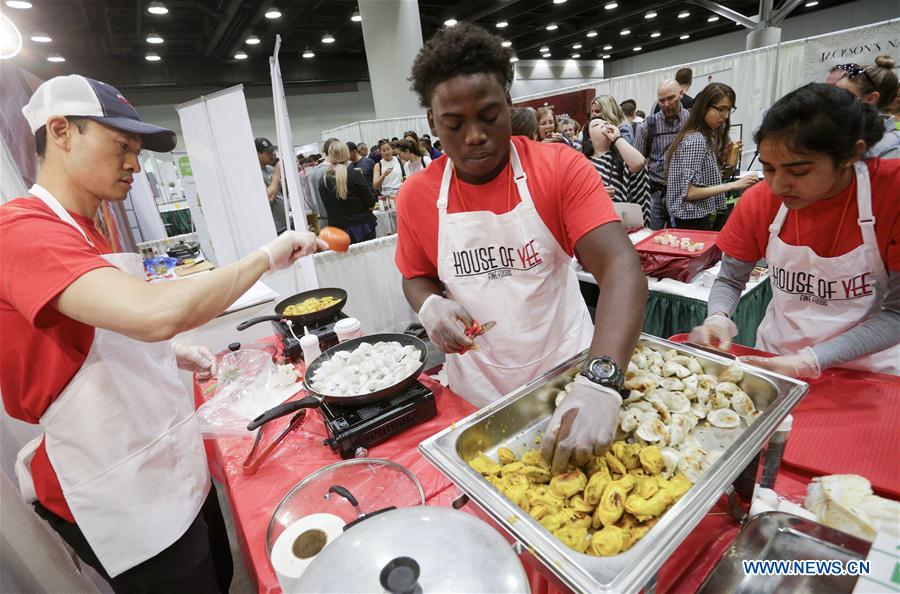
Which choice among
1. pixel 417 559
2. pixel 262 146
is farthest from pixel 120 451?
pixel 262 146

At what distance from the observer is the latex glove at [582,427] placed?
1012 millimetres

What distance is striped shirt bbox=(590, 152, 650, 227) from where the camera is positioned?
3.94 meters

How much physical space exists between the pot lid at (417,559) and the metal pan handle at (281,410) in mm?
881

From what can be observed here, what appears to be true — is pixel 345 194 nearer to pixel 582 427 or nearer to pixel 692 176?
pixel 692 176

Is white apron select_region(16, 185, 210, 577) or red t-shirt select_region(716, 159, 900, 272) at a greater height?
red t-shirt select_region(716, 159, 900, 272)

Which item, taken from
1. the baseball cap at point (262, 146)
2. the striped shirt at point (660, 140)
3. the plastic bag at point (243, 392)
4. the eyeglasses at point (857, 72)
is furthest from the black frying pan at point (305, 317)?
the eyeglasses at point (857, 72)

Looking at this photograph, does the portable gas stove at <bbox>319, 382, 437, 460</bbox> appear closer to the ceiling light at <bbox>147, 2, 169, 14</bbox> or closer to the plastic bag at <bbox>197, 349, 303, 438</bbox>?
the plastic bag at <bbox>197, 349, 303, 438</bbox>

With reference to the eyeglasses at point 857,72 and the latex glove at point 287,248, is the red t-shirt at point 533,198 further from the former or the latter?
the eyeglasses at point 857,72

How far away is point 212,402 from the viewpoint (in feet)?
6.02

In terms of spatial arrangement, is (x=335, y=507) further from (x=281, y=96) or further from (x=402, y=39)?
(x=402, y=39)

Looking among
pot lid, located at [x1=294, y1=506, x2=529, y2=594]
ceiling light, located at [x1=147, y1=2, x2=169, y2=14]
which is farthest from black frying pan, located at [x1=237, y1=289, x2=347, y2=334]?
ceiling light, located at [x1=147, y1=2, x2=169, y2=14]

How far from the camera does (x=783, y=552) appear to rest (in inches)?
33.5

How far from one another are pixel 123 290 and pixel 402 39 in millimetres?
9323

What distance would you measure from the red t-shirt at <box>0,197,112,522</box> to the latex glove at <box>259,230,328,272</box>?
45 centimetres
